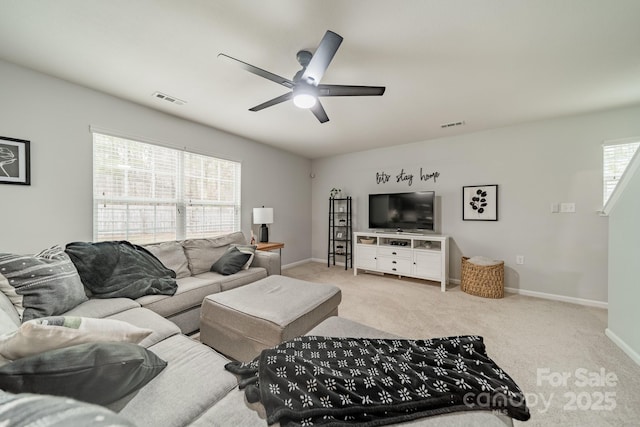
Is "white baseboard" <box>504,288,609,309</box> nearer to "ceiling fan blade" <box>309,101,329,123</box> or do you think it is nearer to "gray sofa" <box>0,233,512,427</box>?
"gray sofa" <box>0,233,512,427</box>

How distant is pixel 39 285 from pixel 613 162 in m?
5.62

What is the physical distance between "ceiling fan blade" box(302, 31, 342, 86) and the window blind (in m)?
3.68

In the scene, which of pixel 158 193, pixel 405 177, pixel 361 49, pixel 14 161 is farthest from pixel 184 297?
pixel 405 177

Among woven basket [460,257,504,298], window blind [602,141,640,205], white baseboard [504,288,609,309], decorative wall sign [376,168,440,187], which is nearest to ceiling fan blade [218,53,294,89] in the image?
decorative wall sign [376,168,440,187]

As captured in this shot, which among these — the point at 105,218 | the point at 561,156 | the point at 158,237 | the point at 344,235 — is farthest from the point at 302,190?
the point at 561,156

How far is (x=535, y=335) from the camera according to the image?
2270 millimetres

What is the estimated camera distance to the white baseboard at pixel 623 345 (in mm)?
1844

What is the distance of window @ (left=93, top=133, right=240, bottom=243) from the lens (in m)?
2.67

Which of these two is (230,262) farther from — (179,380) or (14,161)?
(14,161)

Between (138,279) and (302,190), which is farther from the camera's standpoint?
(302,190)

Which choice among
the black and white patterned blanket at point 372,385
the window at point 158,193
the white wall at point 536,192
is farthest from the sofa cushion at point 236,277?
the white wall at point 536,192

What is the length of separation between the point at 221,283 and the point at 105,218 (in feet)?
4.98

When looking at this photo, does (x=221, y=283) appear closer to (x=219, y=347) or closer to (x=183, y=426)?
(x=219, y=347)

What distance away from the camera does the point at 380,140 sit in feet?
13.9
